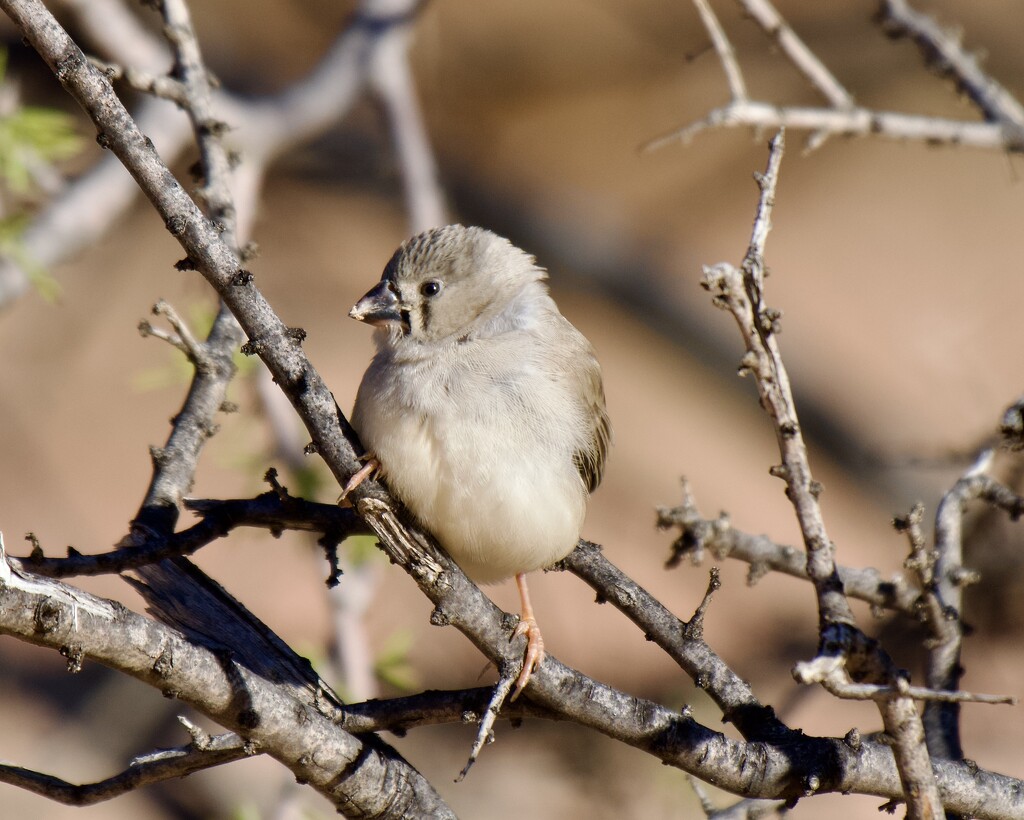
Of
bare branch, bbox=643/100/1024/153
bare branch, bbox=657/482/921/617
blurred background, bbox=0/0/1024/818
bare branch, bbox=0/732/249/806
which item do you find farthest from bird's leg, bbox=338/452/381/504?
blurred background, bbox=0/0/1024/818

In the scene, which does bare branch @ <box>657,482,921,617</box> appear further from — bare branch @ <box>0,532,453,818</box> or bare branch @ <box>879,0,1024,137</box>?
bare branch @ <box>879,0,1024,137</box>

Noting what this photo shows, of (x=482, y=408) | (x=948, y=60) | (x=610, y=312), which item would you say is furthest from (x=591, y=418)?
(x=610, y=312)

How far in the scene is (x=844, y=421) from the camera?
Result: 7449 mm

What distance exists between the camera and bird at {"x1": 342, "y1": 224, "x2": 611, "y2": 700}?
2746 mm

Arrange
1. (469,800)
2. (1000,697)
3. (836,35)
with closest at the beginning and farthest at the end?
(1000,697)
(469,800)
(836,35)

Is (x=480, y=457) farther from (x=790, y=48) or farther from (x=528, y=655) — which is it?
(x=790, y=48)

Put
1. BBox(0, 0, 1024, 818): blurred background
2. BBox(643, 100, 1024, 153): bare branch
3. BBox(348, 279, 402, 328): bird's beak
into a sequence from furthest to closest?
BBox(0, 0, 1024, 818): blurred background, BBox(643, 100, 1024, 153): bare branch, BBox(348, 279, 402, 328): bird's beak

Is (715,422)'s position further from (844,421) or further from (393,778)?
(393,778)

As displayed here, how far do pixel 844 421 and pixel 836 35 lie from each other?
251 centimetres

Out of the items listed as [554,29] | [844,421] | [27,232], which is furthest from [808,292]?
[27,232]

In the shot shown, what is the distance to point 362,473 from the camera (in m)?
2.46

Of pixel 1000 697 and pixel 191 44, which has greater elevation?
pixel 191 44

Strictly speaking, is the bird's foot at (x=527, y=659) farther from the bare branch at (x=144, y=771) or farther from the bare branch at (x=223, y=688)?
the bare branch at (x=144, y=771)

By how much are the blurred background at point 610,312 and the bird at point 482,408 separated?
3146mm
